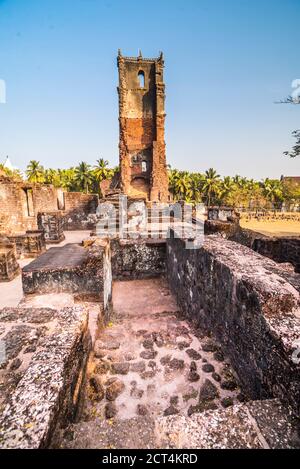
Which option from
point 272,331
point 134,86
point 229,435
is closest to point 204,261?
point 272,331

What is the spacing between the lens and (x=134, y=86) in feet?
88.3

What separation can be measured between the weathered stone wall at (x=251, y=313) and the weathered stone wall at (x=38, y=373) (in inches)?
62.5

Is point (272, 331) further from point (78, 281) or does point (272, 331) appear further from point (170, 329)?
point (78, 281)

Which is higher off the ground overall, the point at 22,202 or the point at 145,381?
the point at 22,202

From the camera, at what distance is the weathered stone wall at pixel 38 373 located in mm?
1270

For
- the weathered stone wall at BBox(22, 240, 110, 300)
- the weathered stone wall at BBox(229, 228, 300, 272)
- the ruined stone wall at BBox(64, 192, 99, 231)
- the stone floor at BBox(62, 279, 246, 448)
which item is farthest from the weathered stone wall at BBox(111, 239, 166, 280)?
the ruined stone wall at BBox(64, 192, 99, 231)

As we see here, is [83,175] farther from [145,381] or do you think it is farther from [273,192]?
[145,381]

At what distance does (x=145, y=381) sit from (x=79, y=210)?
14263 mm

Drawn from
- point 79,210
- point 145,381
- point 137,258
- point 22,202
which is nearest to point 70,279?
point 145,381

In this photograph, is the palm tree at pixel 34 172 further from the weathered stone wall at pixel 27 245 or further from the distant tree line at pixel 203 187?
the weathered stone wall at pixel 27 245

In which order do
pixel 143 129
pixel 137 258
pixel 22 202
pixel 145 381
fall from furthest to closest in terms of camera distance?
pixel 143 129 → pixel 22 202 → pixel 137 258 → pixel 145 381

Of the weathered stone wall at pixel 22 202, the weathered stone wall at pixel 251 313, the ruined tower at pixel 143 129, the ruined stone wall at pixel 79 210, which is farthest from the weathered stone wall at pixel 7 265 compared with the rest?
the ruined tower at pixel 143 129

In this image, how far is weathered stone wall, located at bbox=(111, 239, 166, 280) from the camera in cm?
641

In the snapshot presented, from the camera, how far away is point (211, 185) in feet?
134
